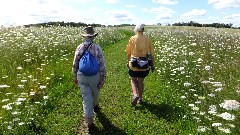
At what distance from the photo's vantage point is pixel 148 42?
933 centimetres

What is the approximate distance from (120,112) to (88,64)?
217 centimetres

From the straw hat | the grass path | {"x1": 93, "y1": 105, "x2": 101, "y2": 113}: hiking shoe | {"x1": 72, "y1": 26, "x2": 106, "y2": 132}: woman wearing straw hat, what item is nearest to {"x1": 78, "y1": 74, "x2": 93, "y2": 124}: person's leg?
{"x1": 72, "y1": 26, "x2": 106, "y2": 132}: woman wearing straw hat

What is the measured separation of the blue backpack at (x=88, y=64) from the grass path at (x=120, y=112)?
1368 mm

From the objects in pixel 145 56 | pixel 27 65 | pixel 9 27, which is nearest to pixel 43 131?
pixel 145 56

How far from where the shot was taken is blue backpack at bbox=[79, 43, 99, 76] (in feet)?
24.3

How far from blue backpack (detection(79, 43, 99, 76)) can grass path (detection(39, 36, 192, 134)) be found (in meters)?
1.37

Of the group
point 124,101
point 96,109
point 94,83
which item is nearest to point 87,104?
point 94,83

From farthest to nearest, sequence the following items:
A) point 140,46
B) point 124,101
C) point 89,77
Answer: point 124,101, point 140,46, point 89,77

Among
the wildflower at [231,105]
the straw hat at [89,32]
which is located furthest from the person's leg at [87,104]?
the wildflower at [231,105]

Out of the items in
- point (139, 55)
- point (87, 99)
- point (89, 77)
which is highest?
point (139, 55)

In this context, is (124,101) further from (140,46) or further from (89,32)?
(89,32)

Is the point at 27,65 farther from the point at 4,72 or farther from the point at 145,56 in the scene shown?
the point at 145,56

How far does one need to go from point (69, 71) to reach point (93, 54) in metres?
6.25

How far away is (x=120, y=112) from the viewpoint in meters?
9.03
